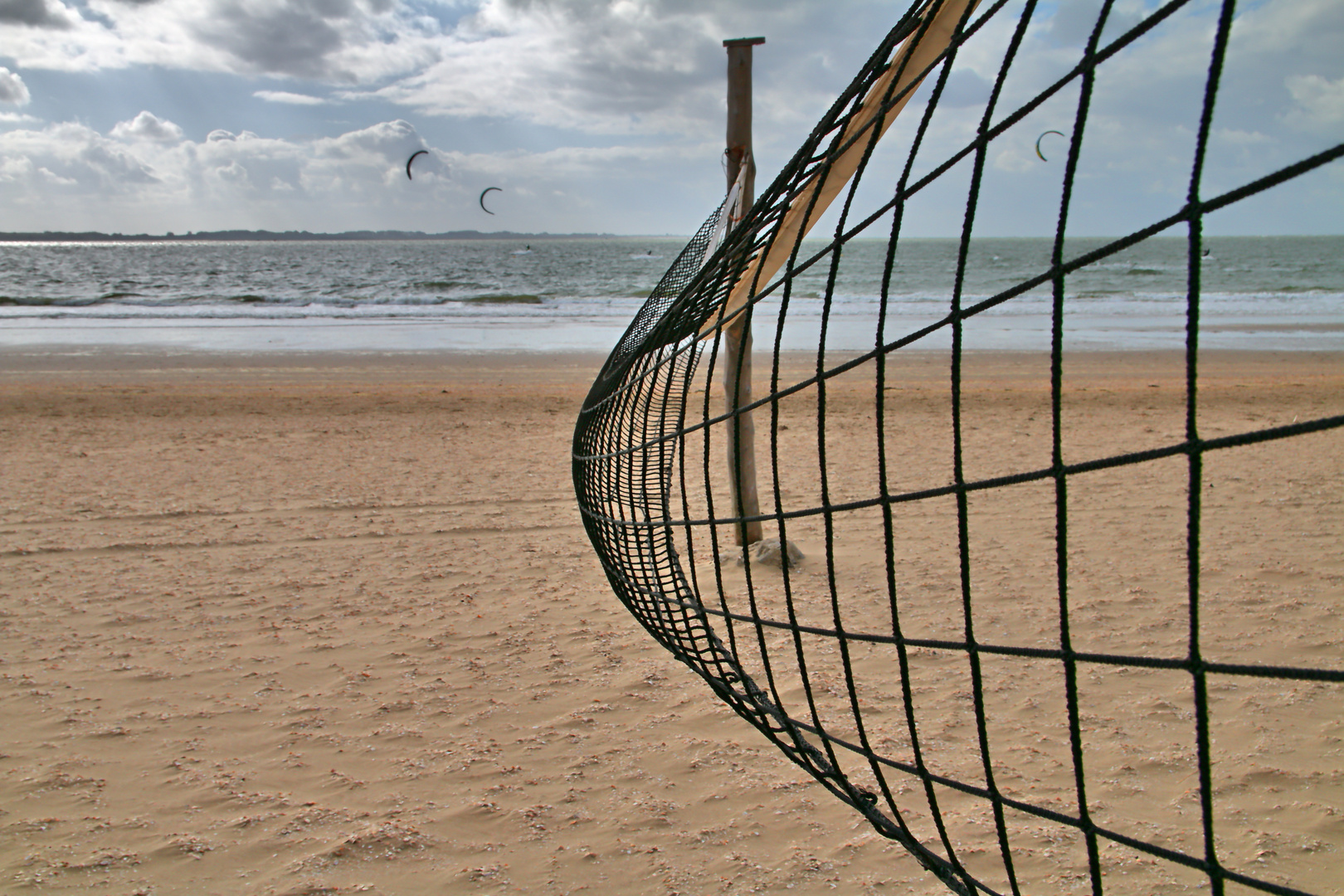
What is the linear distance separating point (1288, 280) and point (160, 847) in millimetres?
39205

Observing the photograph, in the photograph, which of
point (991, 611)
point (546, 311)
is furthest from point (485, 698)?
point (546, 311)

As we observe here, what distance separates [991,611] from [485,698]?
6.94ft

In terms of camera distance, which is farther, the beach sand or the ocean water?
the ocean water

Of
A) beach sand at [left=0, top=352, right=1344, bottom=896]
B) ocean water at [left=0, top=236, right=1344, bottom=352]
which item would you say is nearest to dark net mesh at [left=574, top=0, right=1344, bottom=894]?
beach sand at [left=0, top=352, right=1344, bottom=896]

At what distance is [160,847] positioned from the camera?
223 cm

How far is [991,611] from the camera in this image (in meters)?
3.55

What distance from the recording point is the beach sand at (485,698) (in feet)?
7.16

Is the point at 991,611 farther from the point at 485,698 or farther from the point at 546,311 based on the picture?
the point at 546,311

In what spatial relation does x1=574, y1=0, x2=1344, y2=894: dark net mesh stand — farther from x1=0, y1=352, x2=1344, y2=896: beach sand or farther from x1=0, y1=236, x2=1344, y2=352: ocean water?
x1=0, y1=236, x2=1344, y2=352: ocean water

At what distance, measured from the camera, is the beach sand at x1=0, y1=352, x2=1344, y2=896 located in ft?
7.16

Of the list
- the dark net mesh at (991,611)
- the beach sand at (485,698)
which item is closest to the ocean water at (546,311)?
the dark net mesh at (991,611)

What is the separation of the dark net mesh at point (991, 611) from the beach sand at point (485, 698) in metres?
0.02

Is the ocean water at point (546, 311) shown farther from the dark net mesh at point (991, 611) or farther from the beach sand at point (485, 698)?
the beach sand at point (485, 698)

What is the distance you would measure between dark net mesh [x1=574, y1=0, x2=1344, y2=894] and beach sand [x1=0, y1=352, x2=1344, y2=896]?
0.02 metres
